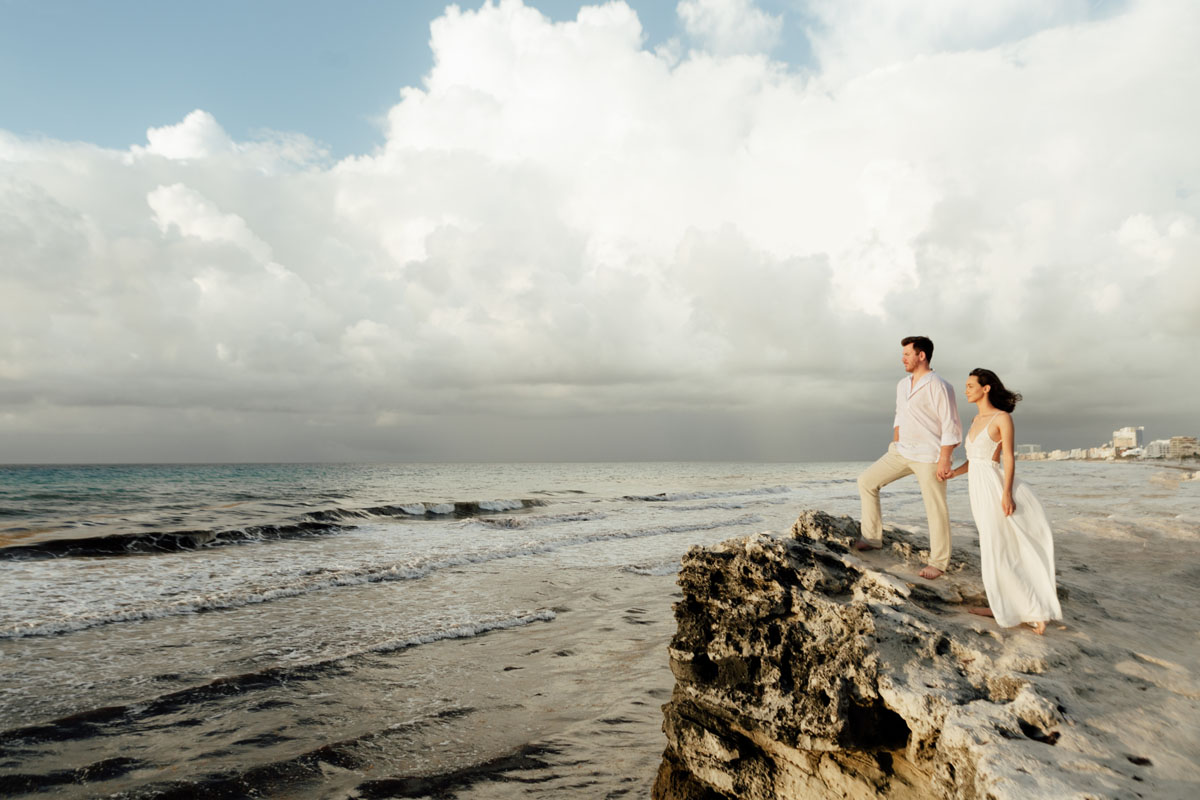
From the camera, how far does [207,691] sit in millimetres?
6117

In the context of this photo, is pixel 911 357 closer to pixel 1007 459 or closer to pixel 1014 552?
pixel 1007 459

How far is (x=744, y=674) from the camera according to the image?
14.0 feet

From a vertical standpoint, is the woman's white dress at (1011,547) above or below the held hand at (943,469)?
below

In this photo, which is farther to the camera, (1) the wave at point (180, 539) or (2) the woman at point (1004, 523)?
(1) the wave at point (180, 539)

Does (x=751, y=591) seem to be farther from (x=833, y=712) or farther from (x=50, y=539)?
(x=50, y=539)

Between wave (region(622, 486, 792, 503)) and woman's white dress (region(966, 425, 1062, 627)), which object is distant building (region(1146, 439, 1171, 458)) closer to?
wave (region(622, 486, 792, 503))

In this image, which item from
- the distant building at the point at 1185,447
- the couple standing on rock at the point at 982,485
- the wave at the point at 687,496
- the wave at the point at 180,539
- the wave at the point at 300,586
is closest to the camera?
the couple standing on rock at the point at 982,485

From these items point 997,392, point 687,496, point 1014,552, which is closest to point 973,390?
point 997,392

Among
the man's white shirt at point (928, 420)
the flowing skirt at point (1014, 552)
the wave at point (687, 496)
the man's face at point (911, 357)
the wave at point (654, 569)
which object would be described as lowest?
the wave at point (687, 496)

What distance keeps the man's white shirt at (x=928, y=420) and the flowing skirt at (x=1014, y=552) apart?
1.60 feet

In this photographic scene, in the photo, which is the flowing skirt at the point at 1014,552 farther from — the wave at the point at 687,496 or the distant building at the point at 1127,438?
the distant building at the point at 1127,438

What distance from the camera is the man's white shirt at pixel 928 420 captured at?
19.7 feet

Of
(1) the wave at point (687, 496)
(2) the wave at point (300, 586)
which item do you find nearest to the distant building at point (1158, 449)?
(1) the wave at point (687, 496)

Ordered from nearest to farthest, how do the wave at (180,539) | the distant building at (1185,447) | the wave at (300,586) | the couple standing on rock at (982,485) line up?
the couple standing on rock at (982,485) → the wave at (300,586) → the wave at (180,539) → the distant building at (1185,447)
